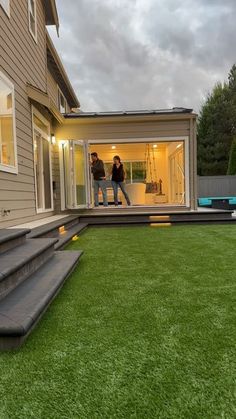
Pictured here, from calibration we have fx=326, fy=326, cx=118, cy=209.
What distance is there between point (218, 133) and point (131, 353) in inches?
1035

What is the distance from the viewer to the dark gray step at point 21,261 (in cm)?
221

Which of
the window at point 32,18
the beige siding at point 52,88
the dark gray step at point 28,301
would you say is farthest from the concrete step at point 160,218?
the dark gray step at point 28,301

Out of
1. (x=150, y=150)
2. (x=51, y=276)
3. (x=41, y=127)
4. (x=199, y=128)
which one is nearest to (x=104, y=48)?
(x=199, y=128)

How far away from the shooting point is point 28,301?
7.01 ft

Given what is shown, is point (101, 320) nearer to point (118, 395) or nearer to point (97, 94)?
point (118, 395)

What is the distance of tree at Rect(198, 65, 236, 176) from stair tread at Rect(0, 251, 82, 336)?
79.2 ft

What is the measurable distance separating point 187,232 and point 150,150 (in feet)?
24.8

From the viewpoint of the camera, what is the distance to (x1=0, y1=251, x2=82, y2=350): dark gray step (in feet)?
5.70

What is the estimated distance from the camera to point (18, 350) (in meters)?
1.73

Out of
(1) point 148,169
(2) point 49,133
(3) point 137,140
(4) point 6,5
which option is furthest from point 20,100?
(1) point 148,169

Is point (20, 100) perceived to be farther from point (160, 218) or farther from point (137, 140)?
point (160, 218)

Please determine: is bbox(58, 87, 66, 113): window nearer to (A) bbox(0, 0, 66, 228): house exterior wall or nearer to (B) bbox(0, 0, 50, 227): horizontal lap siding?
(A) bbox(0, 0, 66, 228): house exterior wall

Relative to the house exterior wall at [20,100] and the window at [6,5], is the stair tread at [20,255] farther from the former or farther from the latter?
the window at [6,5]

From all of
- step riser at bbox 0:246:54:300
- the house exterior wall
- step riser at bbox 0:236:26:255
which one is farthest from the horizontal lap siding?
step riser at bbox 0:246:54:300
